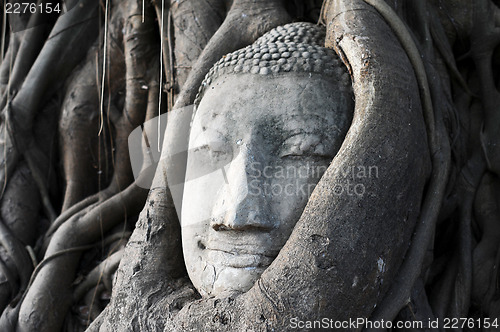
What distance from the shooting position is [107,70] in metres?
2.37

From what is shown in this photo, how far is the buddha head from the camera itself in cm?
128

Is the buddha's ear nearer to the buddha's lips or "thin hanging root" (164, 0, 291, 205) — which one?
the buddha's lips

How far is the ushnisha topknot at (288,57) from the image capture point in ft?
4.63

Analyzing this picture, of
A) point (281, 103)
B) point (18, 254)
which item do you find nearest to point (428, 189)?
point (281, 103)

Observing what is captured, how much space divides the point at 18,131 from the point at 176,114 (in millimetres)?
1036

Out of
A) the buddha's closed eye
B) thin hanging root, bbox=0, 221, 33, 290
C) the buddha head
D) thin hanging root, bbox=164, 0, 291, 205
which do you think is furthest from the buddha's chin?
thin hanging root, bbox=0, 221, 33, 290

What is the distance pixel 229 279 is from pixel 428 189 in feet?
1.82

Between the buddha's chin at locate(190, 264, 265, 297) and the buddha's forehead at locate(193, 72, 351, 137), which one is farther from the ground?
the buddha's forehead at locate(193, 72, 351, 137)

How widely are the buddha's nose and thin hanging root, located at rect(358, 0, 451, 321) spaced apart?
0.33 meters

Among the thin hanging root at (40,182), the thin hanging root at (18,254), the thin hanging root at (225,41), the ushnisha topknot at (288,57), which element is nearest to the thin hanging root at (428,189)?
the ushnisha topknot at (288,57)

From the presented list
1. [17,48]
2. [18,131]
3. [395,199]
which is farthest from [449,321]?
[17,48]

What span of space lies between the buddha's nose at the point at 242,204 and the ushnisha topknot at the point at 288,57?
26 cm

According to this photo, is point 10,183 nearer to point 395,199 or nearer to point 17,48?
point 17,48

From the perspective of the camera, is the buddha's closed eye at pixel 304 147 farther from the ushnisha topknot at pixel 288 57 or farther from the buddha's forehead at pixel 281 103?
the ushnisha topknot at pixel 288 57
